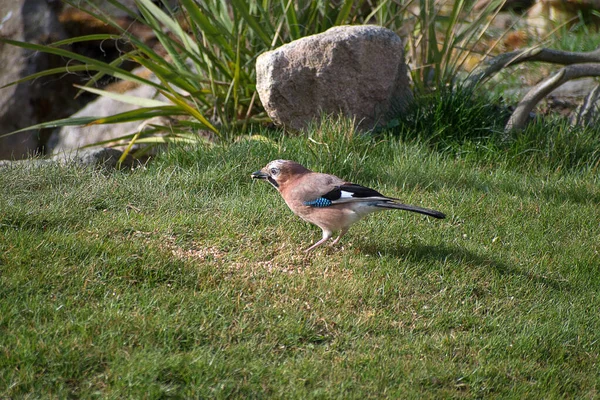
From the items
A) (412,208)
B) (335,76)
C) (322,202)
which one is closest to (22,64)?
(335,76)

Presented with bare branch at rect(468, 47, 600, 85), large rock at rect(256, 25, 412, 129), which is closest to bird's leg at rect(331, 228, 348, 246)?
large rock at rect(256, 25, 412, 129)

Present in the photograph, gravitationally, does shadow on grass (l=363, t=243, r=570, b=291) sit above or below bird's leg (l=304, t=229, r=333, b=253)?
below

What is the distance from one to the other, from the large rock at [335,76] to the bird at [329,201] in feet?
5.98

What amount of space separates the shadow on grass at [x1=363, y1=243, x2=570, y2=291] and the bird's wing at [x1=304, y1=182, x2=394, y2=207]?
396mm

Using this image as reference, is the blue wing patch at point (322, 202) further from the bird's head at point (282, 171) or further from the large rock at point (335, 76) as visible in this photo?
the large rock at point (335, 76)

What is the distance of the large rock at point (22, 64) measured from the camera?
31.0 ft

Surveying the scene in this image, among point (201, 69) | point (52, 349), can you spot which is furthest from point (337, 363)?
point (201, 69)

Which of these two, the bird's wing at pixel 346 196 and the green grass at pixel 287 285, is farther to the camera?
the bird's wing at pixel 346 196

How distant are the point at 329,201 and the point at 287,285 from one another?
719 mm

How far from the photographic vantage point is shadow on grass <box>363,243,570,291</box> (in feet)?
14.7

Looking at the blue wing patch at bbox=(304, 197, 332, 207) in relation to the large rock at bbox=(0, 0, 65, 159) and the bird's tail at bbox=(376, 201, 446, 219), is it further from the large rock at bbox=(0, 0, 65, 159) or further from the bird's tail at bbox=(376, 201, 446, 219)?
the large rock at bbox=(0, 0, 65, 159)

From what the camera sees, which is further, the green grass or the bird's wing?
the bird's wing

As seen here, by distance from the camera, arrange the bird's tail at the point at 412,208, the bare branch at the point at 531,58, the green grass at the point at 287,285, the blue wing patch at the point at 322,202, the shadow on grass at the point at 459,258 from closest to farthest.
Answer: the green grass at the point at 287,285 < the bird's tail at the point at 412,208 < the shadow on grass at the point at 459,258 < the blue wing patch at the point at 322,202 < the bare branch at the point at 531,58

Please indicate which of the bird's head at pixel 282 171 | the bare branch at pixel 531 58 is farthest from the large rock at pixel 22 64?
the bare branch at pixel 531 58
